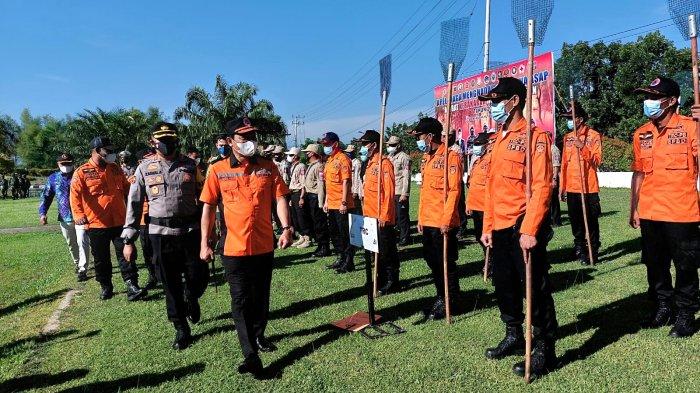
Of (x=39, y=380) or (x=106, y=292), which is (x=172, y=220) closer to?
(x=39, y=380)

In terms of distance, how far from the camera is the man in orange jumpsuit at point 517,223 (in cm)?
366

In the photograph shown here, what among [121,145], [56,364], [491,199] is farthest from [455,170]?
[121,145]

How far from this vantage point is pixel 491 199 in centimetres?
411

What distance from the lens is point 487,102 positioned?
17203mm

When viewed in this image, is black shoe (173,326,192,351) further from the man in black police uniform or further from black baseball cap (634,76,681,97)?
black baseball cap (634,76,681,97)

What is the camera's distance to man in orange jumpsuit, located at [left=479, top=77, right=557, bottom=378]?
144 inches

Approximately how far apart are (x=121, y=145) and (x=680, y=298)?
3615 cm

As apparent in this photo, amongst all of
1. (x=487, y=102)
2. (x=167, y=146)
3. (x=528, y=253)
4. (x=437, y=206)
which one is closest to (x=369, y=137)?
(x=437, y=206)

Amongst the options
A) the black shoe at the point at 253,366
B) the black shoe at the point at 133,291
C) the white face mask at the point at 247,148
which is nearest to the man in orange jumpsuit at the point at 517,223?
the black shoe at the point at 253,366

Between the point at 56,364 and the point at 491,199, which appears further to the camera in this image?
the point at 56,364

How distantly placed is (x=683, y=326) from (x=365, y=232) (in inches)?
114

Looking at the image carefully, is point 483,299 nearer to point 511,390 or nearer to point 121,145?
point 511,390

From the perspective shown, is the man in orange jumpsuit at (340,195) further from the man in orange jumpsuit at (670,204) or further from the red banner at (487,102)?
the red banner at (487,102)

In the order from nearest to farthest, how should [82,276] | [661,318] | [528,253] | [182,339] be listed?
[528,253] → [661,318] → [182,339] → [82,276]
